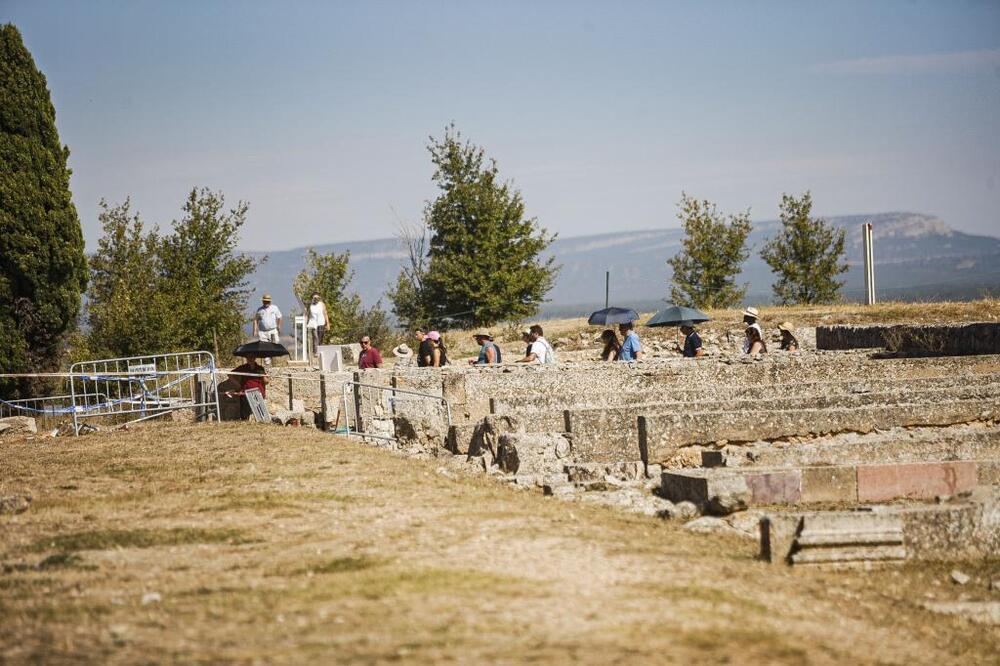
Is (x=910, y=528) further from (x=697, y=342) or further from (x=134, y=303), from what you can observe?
(x=134, y=303)

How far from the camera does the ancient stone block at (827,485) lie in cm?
1164

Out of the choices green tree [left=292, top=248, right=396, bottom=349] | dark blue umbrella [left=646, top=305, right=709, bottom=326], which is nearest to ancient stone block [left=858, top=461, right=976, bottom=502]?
dark blue umbrella [left=646, top=305, right=709, bottom=326]

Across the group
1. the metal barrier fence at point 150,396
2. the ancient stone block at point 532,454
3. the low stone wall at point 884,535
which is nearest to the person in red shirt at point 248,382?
the metal barrier fence at point 150,396

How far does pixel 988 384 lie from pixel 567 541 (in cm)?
891

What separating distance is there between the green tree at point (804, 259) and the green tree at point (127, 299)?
27.8 m

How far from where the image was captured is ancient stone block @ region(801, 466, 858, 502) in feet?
38.2

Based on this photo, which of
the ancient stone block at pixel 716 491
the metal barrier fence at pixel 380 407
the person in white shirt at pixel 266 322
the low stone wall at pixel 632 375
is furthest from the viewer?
the person in white shirt at pixel 266 322

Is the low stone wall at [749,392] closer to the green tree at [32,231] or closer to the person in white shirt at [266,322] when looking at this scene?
the person in white shirt at [266,322]

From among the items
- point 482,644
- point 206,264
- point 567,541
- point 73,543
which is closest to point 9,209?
point 206,264

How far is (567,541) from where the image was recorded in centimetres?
916

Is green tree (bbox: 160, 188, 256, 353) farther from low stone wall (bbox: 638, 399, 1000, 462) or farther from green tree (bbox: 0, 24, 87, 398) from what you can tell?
low stone wall (bbox: 638, 399, 1000, 462)

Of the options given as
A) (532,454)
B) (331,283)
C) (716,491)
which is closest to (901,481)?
(716,491)

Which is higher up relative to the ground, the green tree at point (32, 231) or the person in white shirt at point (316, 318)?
the green tree at point (32, 231)

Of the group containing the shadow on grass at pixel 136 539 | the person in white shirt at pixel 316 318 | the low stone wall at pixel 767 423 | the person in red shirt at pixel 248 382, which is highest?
the person in white shirt at pixel 316 318
